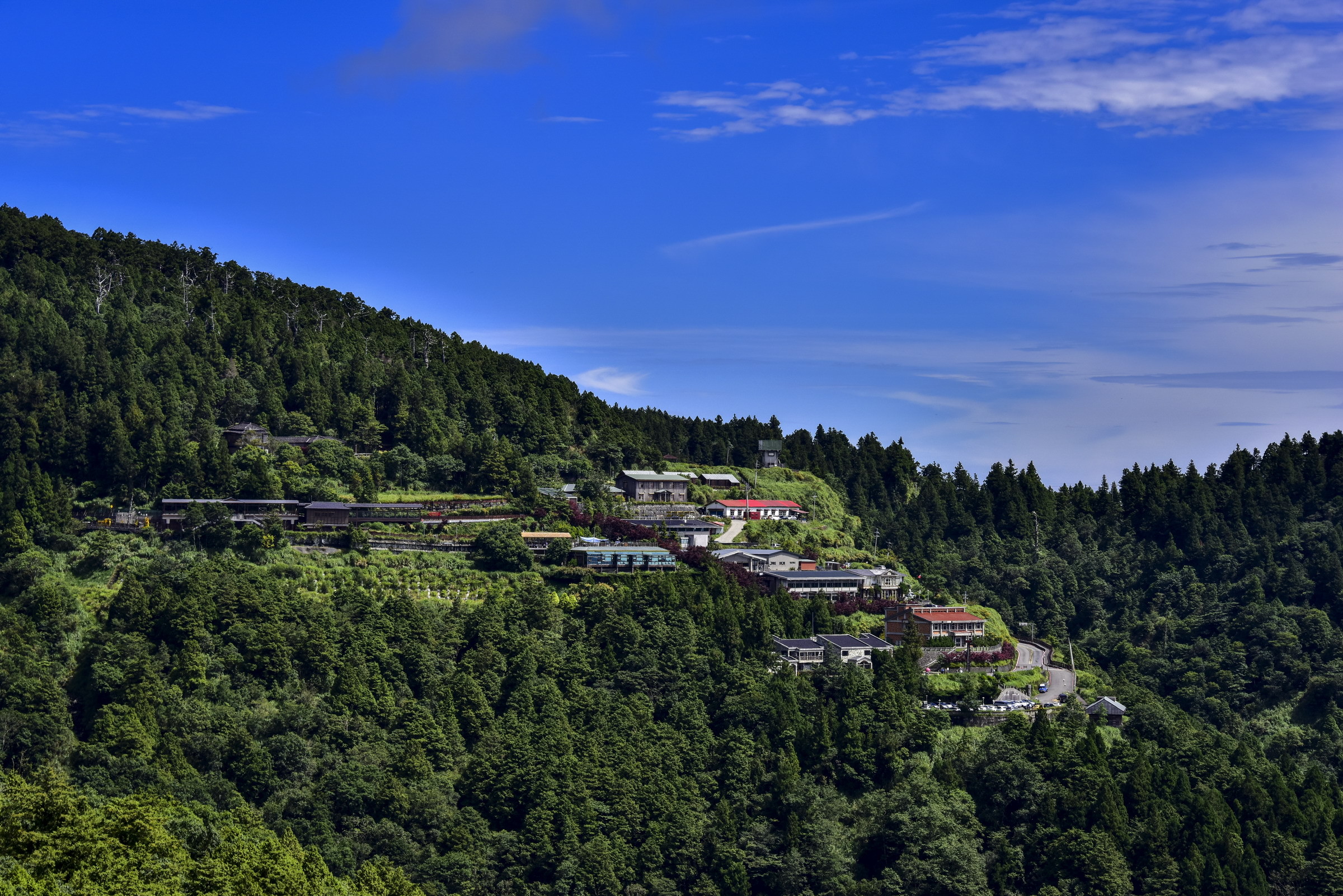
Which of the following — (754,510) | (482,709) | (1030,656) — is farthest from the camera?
(754,510)

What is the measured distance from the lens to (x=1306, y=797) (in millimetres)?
52062

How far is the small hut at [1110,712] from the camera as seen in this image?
188ft

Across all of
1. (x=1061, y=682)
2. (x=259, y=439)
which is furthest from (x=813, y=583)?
(x=259, y=439)

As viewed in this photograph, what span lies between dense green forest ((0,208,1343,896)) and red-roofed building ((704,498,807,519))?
602cm

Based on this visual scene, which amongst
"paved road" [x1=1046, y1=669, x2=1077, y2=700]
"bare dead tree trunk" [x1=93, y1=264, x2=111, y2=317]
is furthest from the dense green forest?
"paved road" [x1=1046, y1=669, x2=1077, y2=700]

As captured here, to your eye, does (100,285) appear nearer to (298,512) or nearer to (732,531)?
(298,512)

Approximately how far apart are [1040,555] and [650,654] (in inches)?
1398

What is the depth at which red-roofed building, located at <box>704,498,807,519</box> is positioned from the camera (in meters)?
74.4

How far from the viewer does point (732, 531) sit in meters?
72.4

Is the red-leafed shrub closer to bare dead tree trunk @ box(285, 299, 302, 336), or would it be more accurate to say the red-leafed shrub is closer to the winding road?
the winding road

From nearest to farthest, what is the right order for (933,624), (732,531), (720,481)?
1. (933,624)
2. (732,531)
3. (720,481)

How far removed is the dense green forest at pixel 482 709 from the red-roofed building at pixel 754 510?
6.02 m

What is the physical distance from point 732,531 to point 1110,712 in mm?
21480

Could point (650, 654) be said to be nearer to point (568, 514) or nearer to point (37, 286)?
point (568, 514)
